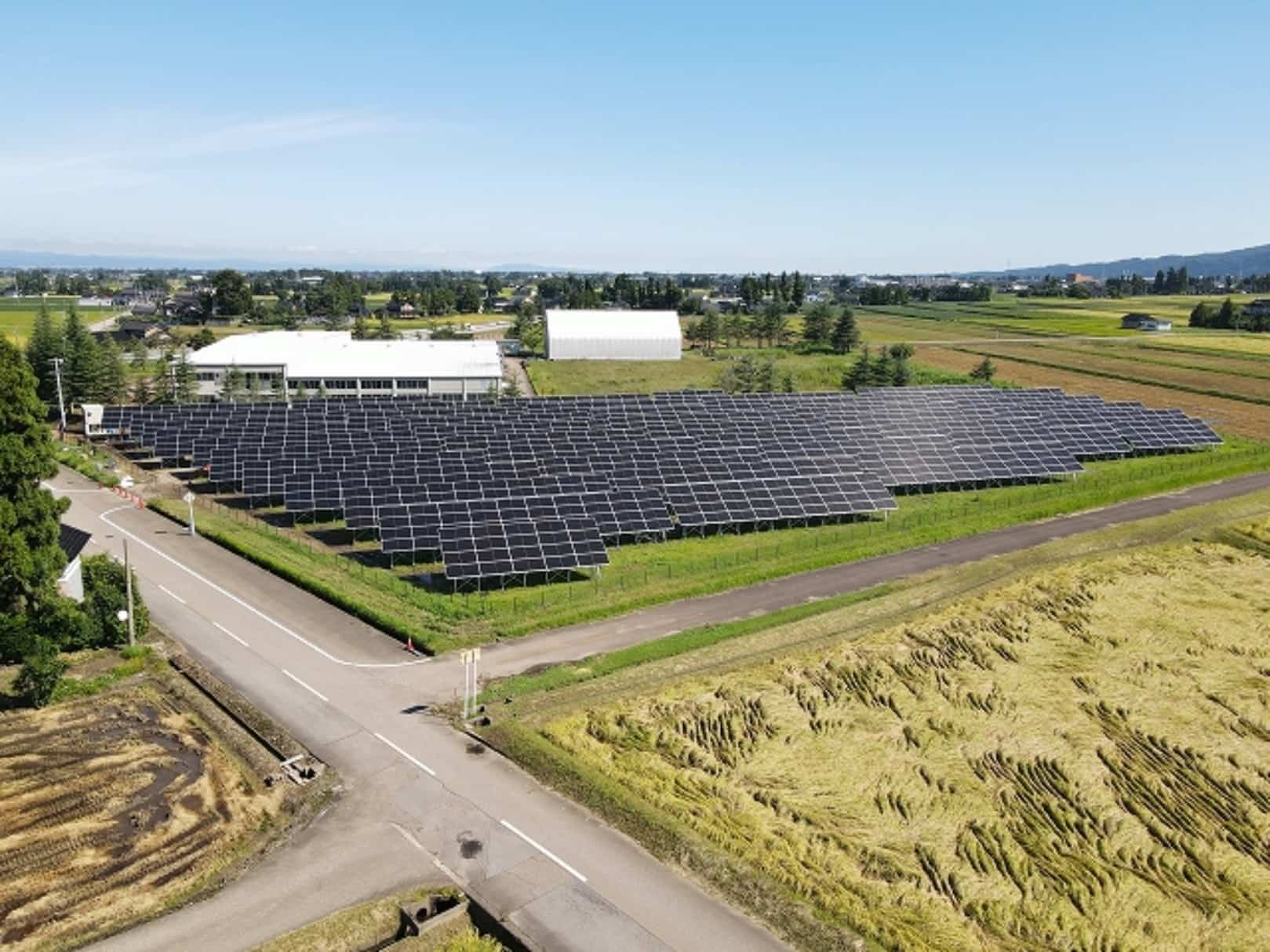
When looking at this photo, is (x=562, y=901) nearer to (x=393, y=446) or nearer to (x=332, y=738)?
(x=332, y=738)

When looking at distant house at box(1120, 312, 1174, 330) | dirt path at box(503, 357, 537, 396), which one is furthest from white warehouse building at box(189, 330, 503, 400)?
distant house at box(1120, 312, 1174, 330)

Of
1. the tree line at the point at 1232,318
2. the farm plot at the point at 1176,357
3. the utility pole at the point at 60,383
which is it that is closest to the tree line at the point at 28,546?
the utility pole at the point at 60,383

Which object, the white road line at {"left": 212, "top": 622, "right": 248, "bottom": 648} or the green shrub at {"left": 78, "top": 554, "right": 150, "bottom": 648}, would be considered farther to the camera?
the white road line at {"left": 212, "top": 622, "right": 248, "bottom": 648}

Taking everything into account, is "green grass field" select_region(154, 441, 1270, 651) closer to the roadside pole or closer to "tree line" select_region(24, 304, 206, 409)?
the roadside pole

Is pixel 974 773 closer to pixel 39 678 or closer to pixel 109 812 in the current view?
pixel 109 812

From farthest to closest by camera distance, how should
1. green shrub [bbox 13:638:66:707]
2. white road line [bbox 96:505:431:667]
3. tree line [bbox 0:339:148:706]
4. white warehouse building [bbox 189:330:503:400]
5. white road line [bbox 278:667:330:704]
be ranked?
white warehouse building [bbox 189:330:503:400]
white road line [bbox 96:505:431:667]
tree line [bbox 0:339:148:706]
white road line [bbox 278:667:330:704]
green shrub [bbox 13:638:66:707]

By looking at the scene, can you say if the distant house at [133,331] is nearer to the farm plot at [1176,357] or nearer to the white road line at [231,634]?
the white road line at [231,634]

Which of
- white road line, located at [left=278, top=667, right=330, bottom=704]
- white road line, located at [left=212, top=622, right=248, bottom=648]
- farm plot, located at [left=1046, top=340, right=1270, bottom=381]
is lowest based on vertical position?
white road line, located at [left=278, top=667, right=330, bottom=704]
